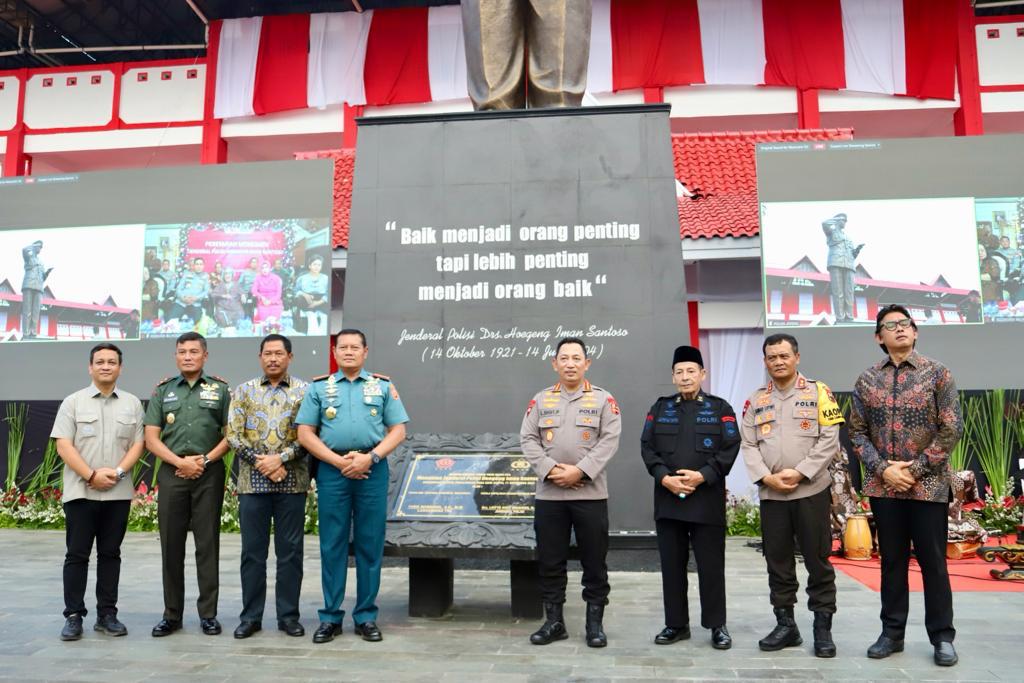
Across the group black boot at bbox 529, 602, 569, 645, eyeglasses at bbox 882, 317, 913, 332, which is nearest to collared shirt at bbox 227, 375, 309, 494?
black boot at bbox 529, 602, 569, 645

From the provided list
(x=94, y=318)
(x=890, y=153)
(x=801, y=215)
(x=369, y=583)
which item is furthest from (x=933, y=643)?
(x=94, y=318)

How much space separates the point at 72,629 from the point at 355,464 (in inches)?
55.4

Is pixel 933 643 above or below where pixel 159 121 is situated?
below

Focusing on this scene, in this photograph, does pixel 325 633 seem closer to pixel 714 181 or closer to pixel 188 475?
pixel 188 475

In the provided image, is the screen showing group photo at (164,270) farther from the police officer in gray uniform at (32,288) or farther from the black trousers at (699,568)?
the black trousers at (699,568)

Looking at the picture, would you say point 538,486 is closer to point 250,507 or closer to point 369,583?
point 369,583

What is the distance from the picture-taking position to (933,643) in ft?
10.1

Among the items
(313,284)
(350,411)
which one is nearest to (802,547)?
(350,411)

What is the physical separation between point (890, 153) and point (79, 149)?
13593mm

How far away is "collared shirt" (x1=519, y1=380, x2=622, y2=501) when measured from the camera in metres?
3.36

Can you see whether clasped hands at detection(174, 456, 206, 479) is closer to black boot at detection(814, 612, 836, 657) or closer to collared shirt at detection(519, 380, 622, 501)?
collared shirt at detection(519, 380, 622, 501)

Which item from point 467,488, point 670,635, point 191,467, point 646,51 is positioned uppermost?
point 646,51

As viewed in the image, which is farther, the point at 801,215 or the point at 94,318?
the point at 94,318

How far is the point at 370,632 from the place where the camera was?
133 inches
